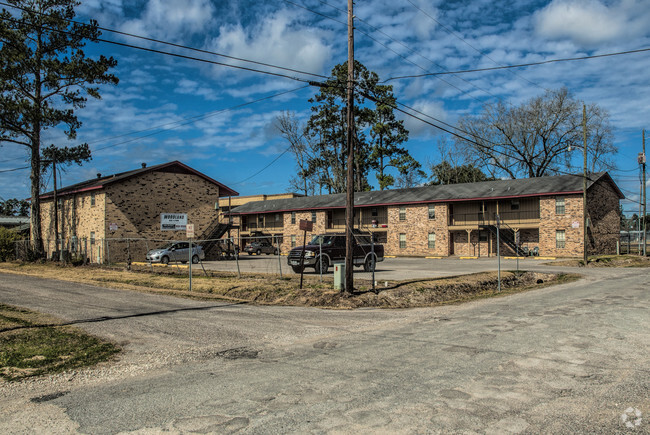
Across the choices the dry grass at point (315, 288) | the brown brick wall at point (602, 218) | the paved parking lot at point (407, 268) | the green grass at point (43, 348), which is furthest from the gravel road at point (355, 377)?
the brown brick wall at point (602, 218)

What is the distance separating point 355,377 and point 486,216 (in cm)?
3890

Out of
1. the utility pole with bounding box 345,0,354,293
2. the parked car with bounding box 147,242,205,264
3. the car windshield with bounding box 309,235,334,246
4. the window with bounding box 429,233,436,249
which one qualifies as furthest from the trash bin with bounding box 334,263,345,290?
the window with bounding box 429,233,436,249

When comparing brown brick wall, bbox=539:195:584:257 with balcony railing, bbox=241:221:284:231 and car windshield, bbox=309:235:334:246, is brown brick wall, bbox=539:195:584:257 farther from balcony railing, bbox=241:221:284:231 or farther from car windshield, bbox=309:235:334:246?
balcony railing, bbox=241:221:284:231

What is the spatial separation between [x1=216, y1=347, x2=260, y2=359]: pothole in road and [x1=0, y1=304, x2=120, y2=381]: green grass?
1851mm

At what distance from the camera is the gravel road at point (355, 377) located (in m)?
4.66

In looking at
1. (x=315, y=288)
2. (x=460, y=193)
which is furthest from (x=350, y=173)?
(x=460, y=193)

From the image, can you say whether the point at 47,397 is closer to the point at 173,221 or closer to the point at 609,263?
the point at 173,221

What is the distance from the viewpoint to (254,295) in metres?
15.9

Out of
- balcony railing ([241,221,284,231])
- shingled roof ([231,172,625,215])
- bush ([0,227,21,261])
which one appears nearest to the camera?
bush ([0,227,21,261])

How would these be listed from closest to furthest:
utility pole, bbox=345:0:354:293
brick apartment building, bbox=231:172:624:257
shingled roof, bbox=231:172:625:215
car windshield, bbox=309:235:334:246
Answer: utility pole, bbox=345:0:354:293
car windshield, bbox=309:235:334:246
brick apartment building, bbox=231:172:624:257
shingled roof, bbox=231:172:625:215

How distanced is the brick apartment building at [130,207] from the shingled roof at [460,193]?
14331mm

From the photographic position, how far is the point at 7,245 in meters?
36.2

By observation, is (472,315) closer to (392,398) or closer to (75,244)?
(392,398)

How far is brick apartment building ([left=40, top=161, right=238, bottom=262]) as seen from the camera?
109 feet
